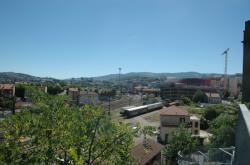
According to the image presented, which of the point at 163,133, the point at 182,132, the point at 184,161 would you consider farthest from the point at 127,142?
the point at 163,133

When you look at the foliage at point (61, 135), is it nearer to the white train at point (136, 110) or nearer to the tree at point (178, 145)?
the tree at point (178, 145)

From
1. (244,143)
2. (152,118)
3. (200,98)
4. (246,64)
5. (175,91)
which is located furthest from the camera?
(175,91)

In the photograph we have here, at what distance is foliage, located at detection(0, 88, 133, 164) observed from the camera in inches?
230

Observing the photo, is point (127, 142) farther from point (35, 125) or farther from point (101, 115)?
point (35, 125)

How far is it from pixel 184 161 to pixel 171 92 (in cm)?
9035

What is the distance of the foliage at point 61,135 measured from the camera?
5832 mm

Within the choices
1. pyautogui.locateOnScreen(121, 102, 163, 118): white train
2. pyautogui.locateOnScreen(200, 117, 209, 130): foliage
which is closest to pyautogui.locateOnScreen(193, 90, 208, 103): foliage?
pyautogui.locateOnScreen(121, 102, 163, 118): white train

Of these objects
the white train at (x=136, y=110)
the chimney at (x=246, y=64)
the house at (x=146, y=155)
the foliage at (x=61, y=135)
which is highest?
the chimney at (x=246, y=64)

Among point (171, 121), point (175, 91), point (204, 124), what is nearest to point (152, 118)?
point (204, 124)

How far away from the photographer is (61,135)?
6156 mm

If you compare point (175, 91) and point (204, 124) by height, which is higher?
point (175, 91)

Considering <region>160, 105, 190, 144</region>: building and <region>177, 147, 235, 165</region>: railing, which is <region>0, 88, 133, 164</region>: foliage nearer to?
<region>177, 147, 235, 165</region>: railing

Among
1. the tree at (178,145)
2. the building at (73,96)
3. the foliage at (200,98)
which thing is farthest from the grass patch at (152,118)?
the foliage at (200,98)

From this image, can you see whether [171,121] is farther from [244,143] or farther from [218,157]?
[244,143]
